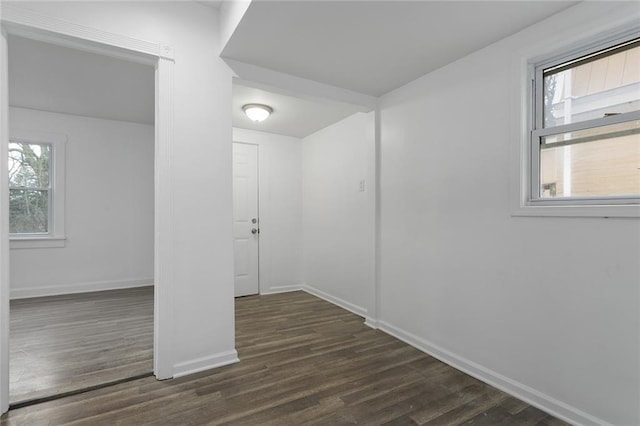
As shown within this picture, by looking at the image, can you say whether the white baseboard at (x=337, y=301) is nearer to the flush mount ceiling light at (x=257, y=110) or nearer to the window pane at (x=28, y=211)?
the flush mount ceiling light at (x=257, y=110)

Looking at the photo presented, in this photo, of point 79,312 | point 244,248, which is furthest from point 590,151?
point 79,312

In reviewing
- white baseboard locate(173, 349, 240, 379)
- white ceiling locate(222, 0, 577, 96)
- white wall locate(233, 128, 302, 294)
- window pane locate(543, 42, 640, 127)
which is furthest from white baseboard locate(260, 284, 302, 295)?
window pane locate(543, 42, 640, 127)

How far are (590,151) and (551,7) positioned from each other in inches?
35.6

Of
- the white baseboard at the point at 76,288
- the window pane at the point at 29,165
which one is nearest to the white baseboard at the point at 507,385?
the white baseboard at the point at 76,288

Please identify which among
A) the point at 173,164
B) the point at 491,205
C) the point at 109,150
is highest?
the point at 109,150

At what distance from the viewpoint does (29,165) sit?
4.42 m

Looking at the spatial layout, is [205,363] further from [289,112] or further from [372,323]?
[289,112]

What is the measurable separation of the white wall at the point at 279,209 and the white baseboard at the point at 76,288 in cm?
212

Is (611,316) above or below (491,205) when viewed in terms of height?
below

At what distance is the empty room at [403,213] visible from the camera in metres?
1.79

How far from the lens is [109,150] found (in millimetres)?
4844

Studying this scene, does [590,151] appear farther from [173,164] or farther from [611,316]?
[173,164]

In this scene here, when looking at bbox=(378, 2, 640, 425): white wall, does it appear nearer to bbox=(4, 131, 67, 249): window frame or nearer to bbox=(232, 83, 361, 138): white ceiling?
bbox=(232, 83, 361, 138): white ceiling

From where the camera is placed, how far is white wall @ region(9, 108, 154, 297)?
4359mm
